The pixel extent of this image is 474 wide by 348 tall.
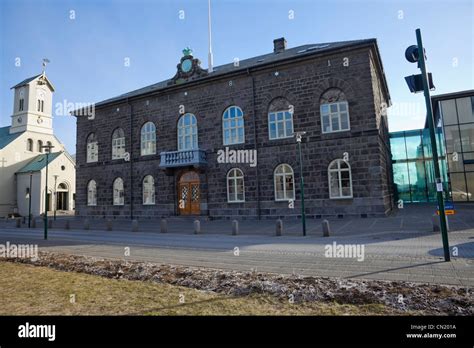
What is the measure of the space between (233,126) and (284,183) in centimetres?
610

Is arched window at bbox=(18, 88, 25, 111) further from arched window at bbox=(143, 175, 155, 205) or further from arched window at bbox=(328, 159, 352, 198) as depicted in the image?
arched window at bbox=(328, 159, 352, 198)

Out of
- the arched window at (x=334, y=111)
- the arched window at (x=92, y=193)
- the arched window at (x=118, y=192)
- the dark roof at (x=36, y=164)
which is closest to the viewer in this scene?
the arched window at (x=334, y=111)

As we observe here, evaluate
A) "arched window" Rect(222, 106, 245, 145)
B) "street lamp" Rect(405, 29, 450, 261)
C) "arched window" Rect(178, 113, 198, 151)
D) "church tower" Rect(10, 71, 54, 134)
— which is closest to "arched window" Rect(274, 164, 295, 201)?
Answer: "arched window" Rect(222, 106, 245, 145)

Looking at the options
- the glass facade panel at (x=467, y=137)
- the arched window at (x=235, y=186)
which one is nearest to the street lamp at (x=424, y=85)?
the arched window at (x=235, y=186)

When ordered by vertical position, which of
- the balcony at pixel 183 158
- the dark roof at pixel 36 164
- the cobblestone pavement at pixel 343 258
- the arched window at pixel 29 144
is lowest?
the cobblestone pavement at pixel 343 258

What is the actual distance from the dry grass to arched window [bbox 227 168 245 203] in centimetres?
1653

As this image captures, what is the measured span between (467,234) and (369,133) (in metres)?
8.84

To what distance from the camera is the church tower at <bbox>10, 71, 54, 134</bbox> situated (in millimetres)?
47906

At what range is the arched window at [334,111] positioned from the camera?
20062 millimetres

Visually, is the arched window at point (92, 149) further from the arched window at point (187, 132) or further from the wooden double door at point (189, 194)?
the wooden double door at point (189, 194)

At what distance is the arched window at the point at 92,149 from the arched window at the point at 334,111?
74.0 ft

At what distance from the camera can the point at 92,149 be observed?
3109 cm

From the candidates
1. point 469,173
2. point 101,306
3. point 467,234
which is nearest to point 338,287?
point 101,306
